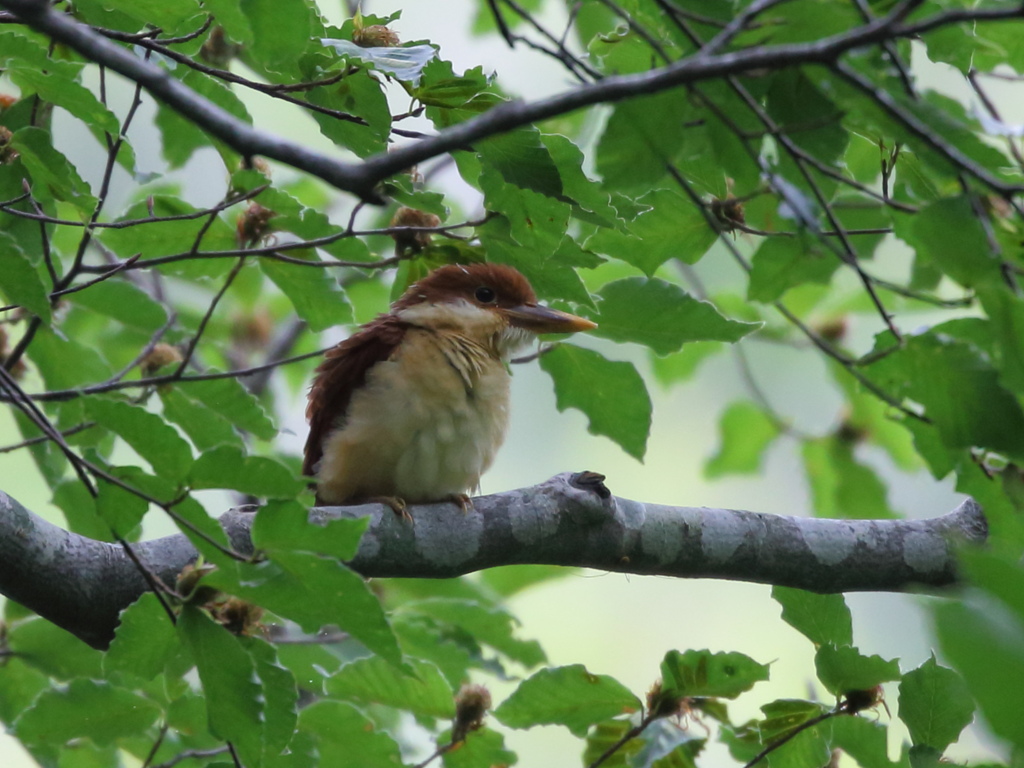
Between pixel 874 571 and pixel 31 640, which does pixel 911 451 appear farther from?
pixel 31 640

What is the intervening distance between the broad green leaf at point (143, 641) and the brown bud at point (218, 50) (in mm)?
1810

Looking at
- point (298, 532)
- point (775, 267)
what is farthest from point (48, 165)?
point (775, 267)

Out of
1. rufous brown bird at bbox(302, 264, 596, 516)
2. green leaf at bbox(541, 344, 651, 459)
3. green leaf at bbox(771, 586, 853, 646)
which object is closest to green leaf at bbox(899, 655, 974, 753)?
green leaf at bbox(771, 586, 853, 646)

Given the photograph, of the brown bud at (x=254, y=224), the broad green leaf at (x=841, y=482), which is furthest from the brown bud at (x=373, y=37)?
the broad green leaf at (x=841, y=482)

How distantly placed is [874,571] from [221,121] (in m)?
1.68

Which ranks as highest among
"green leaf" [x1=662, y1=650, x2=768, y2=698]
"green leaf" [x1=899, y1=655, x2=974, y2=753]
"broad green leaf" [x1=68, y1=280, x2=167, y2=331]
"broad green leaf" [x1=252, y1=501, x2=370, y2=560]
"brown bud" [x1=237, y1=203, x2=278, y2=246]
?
"broad green leaf" [x1=68, y1=280, x2=167, y2=331]

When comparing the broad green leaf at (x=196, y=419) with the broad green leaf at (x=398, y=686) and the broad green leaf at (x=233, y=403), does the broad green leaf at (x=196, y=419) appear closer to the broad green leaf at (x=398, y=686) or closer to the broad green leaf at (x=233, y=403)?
the broad green leaf at (x=233, y=403)

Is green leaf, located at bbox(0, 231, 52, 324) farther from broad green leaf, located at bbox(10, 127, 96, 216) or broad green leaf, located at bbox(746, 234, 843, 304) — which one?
broad green leaf, located at bbox(746, 234, 843, 304)

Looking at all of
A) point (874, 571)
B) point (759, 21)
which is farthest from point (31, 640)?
point (759, 21)

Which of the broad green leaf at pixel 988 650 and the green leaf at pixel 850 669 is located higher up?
the green leaf at pixel 850 669

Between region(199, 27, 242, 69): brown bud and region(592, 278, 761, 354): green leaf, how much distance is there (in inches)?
52.2

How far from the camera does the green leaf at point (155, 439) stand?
1.46 meters

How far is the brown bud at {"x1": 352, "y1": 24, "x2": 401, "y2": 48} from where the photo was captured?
204 cm

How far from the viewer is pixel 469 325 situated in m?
3.18
